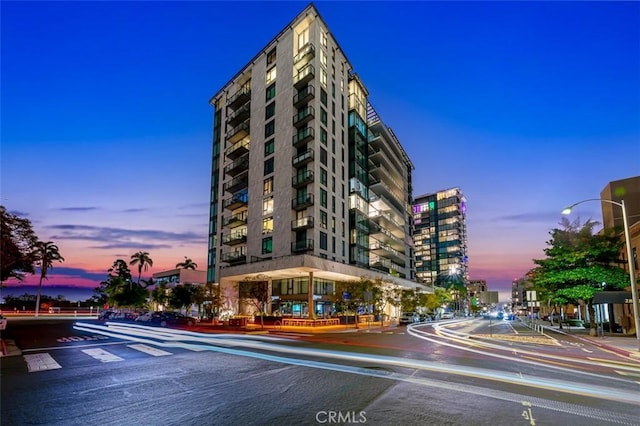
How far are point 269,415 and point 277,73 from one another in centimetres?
5891

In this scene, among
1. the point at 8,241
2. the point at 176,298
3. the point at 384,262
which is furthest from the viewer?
the point at 384,262

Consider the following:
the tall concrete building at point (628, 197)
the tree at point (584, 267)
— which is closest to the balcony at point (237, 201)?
the tree at point (584, 267)

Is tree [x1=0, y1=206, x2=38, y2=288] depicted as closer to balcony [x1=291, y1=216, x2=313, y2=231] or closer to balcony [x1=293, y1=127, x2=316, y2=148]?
balcony [x1=291, y1=216, x2=313, y2=231]

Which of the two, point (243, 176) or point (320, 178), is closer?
point (320, 178)

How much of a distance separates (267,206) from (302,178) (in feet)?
24.9

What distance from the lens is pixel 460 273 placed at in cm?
16712

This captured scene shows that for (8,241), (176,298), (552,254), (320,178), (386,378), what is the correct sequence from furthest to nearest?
(176,298)
(320,178)
(552,254)
(8,241)
(386,378)

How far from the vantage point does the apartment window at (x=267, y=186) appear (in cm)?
5690

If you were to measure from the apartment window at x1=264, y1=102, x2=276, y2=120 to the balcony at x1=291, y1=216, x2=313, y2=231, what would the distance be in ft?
59.9

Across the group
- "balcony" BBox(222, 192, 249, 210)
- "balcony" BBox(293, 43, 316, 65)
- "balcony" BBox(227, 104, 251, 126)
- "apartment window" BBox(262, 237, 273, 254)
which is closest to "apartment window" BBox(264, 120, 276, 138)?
"balcony" BBox(227, 104, 251, 126)

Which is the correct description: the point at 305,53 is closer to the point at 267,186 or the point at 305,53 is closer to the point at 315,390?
the point at 267,186

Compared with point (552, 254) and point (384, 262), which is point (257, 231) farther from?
point (552, 254)

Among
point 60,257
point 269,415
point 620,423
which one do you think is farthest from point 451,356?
point 60,257

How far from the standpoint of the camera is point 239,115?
66125mm
